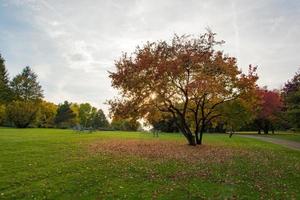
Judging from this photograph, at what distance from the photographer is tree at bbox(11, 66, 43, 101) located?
83938 mm

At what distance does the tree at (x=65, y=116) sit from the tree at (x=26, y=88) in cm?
1385

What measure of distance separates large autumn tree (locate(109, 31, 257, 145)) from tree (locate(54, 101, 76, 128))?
71.1 m

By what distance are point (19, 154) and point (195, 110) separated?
17.2m

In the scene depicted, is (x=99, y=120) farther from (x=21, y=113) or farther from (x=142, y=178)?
(x=142, y=178)

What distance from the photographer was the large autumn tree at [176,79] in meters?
27.0

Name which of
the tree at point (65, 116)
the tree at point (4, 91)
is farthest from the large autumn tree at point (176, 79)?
the tree at point (65, 116)

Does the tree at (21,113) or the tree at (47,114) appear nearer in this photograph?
the tree at (21,113)

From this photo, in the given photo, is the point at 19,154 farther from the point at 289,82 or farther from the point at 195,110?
the point at 289,82

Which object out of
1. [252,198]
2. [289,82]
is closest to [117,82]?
[252,198]

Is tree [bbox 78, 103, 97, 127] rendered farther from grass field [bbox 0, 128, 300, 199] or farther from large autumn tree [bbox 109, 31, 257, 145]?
grass field [bbox 0, 128, 300, 199]

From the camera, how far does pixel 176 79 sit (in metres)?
28.0

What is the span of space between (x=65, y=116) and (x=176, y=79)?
78253 mm

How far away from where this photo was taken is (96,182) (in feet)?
38.3

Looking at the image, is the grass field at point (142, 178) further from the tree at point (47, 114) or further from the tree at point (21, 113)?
the tree at point (47, 114)
